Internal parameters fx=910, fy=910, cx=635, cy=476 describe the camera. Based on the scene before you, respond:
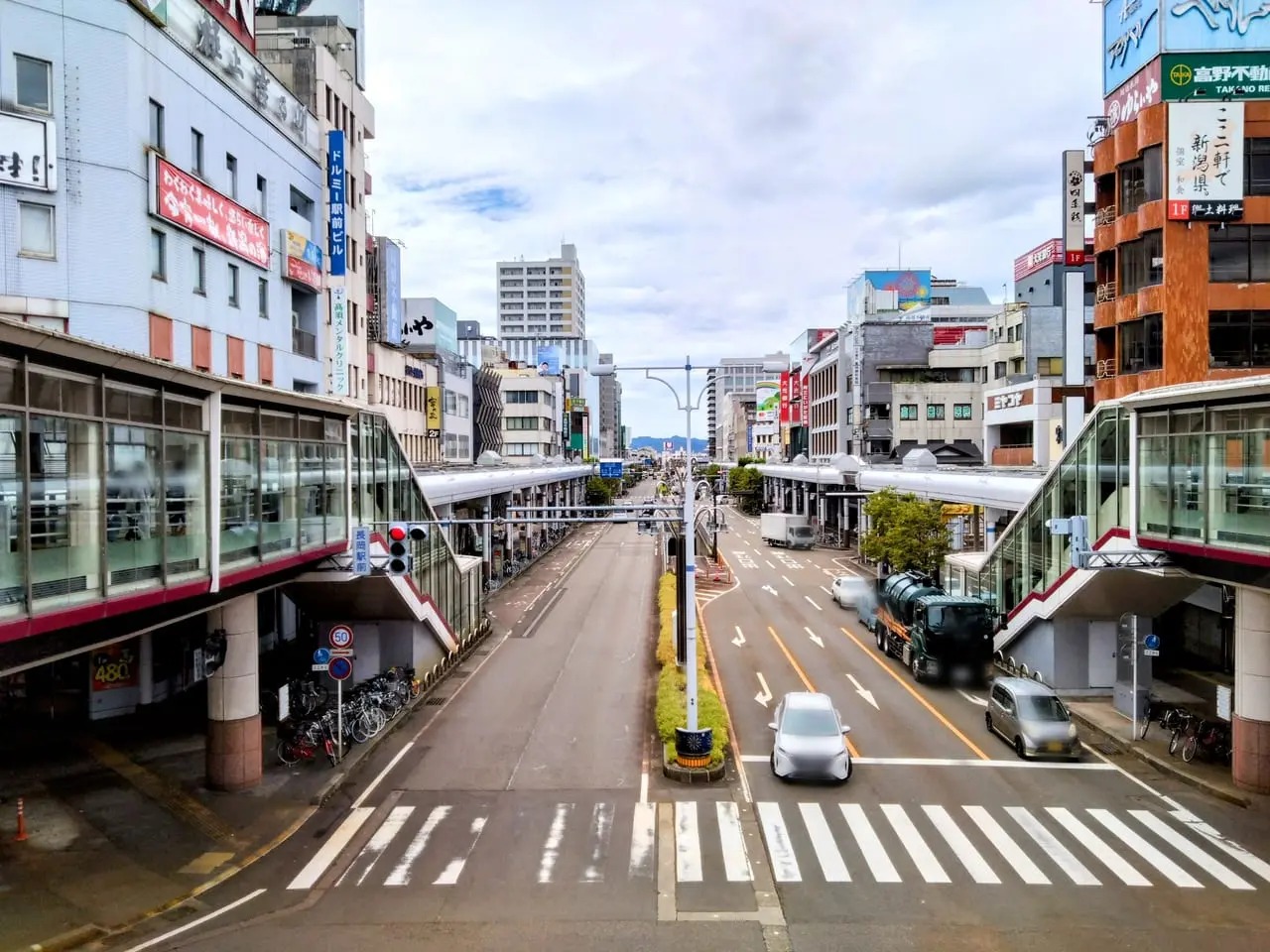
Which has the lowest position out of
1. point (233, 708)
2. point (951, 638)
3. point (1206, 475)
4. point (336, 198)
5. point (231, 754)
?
point (231, 754)

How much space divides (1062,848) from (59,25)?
107ft

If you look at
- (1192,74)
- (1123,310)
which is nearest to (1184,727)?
(1123,310)

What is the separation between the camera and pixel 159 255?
2941cm

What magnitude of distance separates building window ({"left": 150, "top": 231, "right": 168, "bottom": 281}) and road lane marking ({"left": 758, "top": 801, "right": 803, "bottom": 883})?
2449 cm

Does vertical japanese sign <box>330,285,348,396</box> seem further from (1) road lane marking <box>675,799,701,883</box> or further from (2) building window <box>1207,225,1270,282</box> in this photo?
(2) building window <box>1207,225,1270,282</box>

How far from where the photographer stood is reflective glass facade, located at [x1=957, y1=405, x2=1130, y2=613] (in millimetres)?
24641

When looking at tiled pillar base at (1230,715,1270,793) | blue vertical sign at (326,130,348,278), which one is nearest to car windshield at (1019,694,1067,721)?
tiled pillar base at (1230,715,1270,793)

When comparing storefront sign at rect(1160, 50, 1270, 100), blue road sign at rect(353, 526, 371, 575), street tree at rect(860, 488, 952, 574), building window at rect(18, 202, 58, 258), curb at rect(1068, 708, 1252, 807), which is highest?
storefront sign at rect(1160, 50, 1270, 100)

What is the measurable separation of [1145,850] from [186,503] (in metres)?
18.7

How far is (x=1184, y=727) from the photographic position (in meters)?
22.9

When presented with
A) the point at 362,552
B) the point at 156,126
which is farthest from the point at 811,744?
the point at 156,126

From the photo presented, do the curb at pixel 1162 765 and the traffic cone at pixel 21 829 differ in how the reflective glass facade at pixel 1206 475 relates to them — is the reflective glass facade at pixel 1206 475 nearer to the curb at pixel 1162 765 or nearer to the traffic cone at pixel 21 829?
the curb at pixel 1162 765

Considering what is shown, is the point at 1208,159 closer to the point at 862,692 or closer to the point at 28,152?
the point at 862,692

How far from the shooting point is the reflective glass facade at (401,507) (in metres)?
25.3
